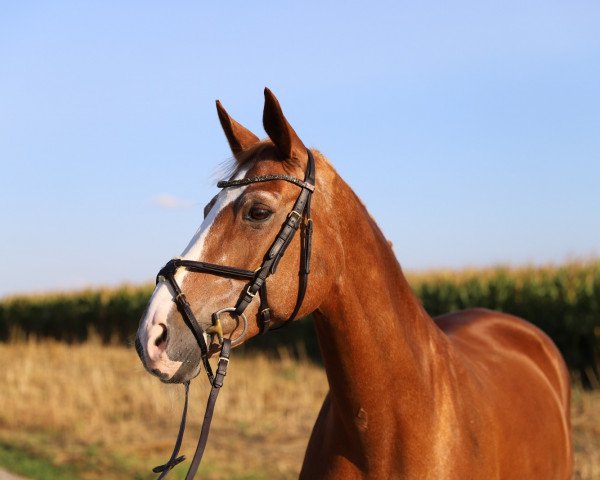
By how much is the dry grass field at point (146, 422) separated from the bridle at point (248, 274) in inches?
116

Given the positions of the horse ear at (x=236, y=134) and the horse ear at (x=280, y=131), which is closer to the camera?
the horse ear at (x=280, y=131)

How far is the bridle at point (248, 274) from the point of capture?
2715 mm

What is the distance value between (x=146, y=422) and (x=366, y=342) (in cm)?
825

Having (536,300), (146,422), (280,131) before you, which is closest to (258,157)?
(280,131)

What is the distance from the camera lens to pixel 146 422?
10555 mm

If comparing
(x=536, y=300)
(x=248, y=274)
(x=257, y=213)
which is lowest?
(x=536, y=300)

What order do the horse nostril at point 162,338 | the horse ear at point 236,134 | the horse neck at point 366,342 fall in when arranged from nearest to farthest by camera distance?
the horse nostril at point 162,338
the horse neck at point 366,342
the horse ear at point 236,134

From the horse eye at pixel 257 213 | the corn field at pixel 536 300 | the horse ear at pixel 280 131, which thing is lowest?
the corn field at pixel 536 300

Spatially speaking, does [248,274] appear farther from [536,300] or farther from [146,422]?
[536,300]

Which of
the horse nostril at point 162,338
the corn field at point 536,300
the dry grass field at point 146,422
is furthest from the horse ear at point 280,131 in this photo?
the corn field at point 536,300

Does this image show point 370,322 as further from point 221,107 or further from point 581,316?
point 581,316

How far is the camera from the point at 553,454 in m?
4.32

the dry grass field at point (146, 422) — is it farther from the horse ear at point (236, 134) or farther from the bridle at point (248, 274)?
the bridle at point (248, 274)

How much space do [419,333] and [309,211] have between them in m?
0.81
